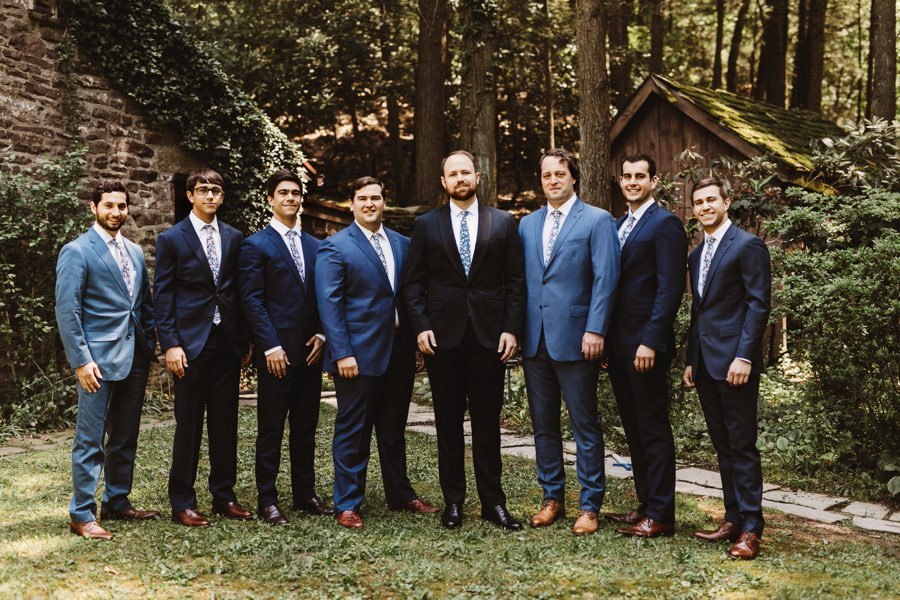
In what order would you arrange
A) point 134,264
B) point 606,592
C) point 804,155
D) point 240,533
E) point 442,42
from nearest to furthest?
point 606,592 → point 240,533 → point 134,264 → point 804,155 → point 442,42

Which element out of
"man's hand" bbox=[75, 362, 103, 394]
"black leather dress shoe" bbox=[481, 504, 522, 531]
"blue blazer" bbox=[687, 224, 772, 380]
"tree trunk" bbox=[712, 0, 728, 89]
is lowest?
"black leather dress shoe" bbox=[481, 504, 522, 531]

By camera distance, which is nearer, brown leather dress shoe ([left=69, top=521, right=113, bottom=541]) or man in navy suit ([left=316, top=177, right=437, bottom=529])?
brown leather dress shoe ([left=69, top=521, right=113, bottom=541])

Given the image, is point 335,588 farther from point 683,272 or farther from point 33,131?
point 33,131

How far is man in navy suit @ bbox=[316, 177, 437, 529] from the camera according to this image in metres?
4.73

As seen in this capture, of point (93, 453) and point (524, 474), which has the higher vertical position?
point (93, 453)

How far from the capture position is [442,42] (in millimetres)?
15531

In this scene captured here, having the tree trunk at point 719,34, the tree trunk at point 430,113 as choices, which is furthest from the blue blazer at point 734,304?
the tree trunk at point 719,34

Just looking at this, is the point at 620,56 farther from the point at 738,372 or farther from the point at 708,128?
the point at 738,372

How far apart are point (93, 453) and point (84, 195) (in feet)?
19.0

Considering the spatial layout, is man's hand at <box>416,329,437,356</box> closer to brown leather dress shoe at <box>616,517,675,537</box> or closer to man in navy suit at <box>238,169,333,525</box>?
man in navy suit at <box>238,169,333,525</box>

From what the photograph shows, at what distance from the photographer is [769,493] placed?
5.80 m

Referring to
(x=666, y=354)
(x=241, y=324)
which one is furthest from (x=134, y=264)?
(x=666, y=354)

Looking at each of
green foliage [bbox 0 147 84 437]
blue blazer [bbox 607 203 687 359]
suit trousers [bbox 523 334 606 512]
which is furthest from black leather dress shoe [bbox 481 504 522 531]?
green foliage [bbox 0 147 84 437]

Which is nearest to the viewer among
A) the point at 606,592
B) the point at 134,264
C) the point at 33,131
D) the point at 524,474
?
the point at 606,592
